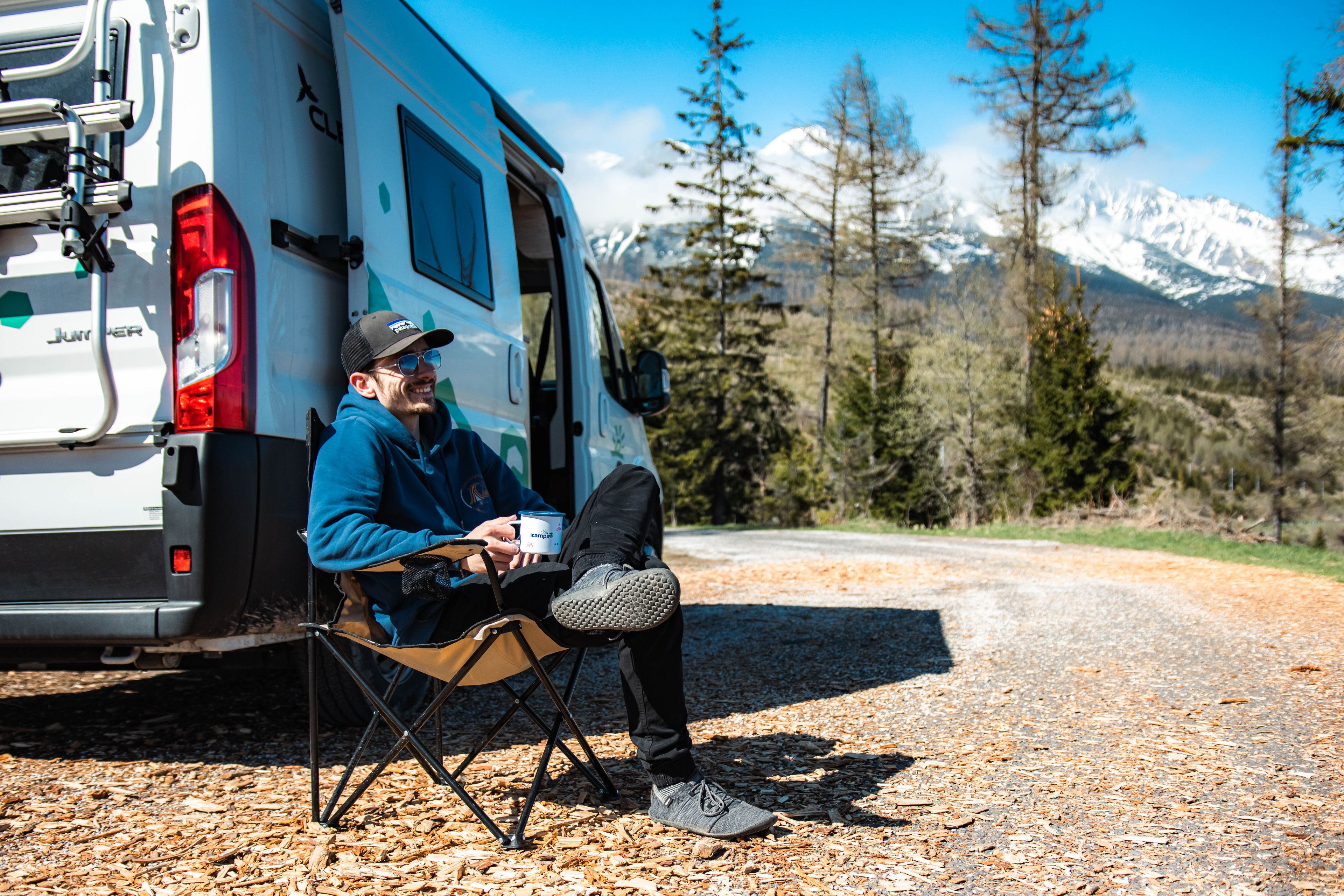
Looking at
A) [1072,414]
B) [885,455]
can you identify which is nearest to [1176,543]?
[1072,414]

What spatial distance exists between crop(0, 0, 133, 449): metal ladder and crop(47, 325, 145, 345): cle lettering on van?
Answer: 0.09 ft

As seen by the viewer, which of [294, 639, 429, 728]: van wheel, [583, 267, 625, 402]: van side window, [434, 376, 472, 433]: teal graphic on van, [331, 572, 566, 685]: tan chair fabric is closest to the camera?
[331, 572, 566, 685]: tan chair fabric

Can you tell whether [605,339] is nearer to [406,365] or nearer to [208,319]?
[406,365]

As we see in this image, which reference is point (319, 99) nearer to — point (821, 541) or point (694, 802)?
point (694, 802)

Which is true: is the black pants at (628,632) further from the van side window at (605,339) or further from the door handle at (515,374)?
the van side window at (605,339)

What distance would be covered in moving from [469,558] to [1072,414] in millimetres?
22640

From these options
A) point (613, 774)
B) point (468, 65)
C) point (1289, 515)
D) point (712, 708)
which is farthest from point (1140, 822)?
point (1289, 515)

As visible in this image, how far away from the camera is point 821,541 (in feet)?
44.7

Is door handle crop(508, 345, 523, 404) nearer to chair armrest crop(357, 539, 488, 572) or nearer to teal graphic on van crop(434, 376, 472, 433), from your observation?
teal graphic on van crop(434, 376, 472, 433)

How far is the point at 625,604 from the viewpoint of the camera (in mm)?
2145

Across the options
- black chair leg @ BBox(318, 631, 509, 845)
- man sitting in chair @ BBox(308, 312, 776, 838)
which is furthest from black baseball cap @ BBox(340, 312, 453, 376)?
black chair leg @ BBox(318, 631, 509, 845)

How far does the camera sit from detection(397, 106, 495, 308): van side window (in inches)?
133

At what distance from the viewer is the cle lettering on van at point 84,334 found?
2.61 meters

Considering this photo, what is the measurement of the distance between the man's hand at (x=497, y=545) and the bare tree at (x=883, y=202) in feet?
84.7
